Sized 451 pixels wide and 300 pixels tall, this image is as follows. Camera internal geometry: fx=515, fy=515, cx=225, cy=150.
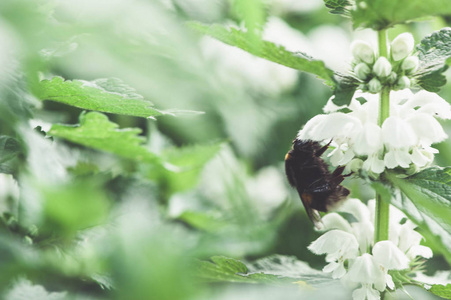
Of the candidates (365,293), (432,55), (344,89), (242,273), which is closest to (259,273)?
(242,273)

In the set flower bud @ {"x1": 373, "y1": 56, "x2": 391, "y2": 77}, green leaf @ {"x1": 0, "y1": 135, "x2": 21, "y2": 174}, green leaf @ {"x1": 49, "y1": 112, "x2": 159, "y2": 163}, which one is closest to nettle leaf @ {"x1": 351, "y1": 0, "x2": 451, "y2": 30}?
flower bud @ {"x1": 373, "y1": 56, "x2": 391, "y2": 77}

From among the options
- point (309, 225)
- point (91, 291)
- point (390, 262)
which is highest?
point (390, 262)

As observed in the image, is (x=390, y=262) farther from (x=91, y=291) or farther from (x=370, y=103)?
(x=91, y=291)

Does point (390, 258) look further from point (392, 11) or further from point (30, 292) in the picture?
point (30, 292)

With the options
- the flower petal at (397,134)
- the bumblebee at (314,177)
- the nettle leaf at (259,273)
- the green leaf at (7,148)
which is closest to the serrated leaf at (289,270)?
the nettle leaf at (259,273)

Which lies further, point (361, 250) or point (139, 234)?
point (361, 250)

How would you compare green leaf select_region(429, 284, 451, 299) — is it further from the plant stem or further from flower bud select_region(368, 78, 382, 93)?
flower bud select_region(368, 78, 382, 93)

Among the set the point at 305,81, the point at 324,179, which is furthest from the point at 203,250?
the point at 305,81
